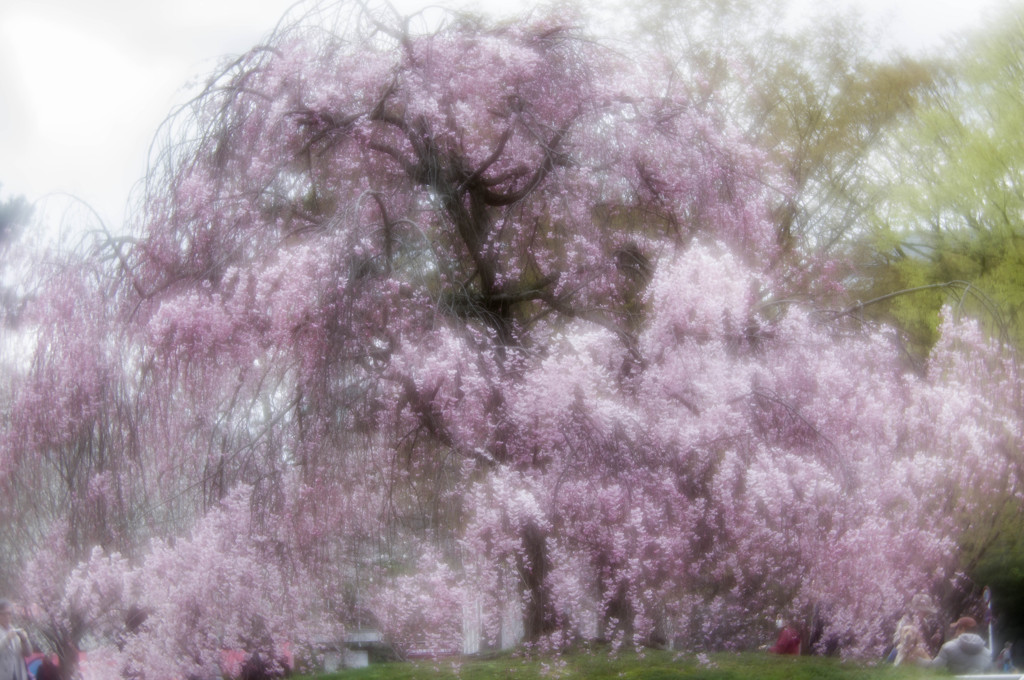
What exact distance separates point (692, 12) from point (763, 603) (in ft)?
12.9

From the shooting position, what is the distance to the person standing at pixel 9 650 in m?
3.27

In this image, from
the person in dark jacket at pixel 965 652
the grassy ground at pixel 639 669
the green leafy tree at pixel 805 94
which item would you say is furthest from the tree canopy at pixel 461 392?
the green leafy tree at pixel 805 94

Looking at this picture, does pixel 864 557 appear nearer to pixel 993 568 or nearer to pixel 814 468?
pixel 814 468

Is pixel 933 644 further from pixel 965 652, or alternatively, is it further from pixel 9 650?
pixel 9 650

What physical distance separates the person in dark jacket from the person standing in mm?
3829

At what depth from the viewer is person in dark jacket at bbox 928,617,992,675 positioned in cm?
398

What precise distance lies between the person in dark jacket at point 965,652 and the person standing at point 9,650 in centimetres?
383

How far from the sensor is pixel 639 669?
11.8 feet

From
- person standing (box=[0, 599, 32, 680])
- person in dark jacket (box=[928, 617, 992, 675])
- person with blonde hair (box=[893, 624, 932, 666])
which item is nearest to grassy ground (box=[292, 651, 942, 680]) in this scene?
person with blonde hair (box=[893, 624, 932, 666])

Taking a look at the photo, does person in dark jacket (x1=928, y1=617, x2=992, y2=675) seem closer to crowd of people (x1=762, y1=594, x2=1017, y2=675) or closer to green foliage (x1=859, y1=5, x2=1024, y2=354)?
crowd of people (x1=762, y1=594, x2=1017, y2=675)

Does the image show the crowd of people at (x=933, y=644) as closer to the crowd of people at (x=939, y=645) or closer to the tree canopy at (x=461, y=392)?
the crowd of people at (x=939, y=645)

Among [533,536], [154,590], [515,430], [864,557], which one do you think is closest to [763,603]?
[864,557]

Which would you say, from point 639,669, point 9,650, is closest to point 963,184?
point 639,669

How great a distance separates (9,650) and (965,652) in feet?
13.3
